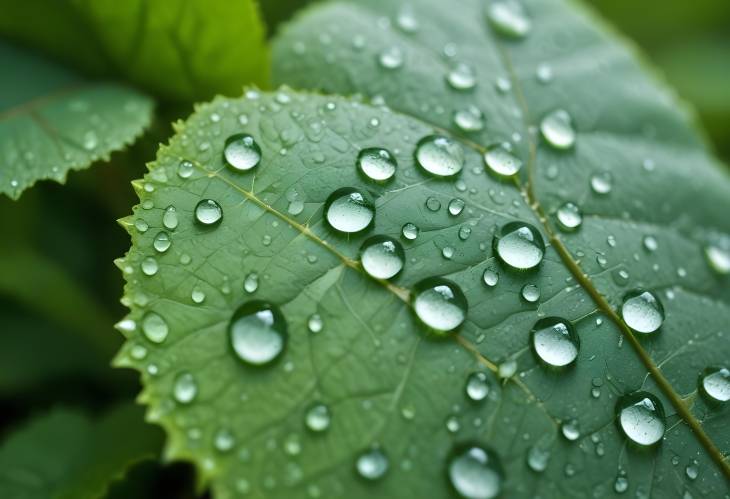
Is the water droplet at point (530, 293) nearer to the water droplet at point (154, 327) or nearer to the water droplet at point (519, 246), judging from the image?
the water droplet at point (519, 246)

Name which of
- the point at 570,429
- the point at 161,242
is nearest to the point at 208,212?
the point at 161,242

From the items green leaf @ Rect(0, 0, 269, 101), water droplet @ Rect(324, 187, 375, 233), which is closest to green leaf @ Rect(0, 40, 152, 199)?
green leaf @ Rect(0, 0, 269, 101)

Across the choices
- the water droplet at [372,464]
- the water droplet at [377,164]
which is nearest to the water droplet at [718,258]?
the water droplet at [377,164]

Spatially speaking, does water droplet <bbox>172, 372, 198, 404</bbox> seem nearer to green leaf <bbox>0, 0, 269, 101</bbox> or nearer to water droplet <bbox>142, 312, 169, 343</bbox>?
water droplet <bbox>142, 312, 169, 343</bbox>

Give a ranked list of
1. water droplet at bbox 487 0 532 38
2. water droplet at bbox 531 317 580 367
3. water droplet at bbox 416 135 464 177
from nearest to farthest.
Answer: water droplet at bbox 531 317 580 367 < water droplet at bbox 416 135 464 177 < water droplet at bbox 487 0 532 38

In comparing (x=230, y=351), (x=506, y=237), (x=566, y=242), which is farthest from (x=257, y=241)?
(x=566, y=242)

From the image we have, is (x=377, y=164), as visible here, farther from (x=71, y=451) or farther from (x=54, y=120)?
(x=71, y=451)

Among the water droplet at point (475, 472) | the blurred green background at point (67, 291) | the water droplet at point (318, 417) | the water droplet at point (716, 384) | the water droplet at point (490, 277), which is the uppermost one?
the water droplet at point (490, 277)
